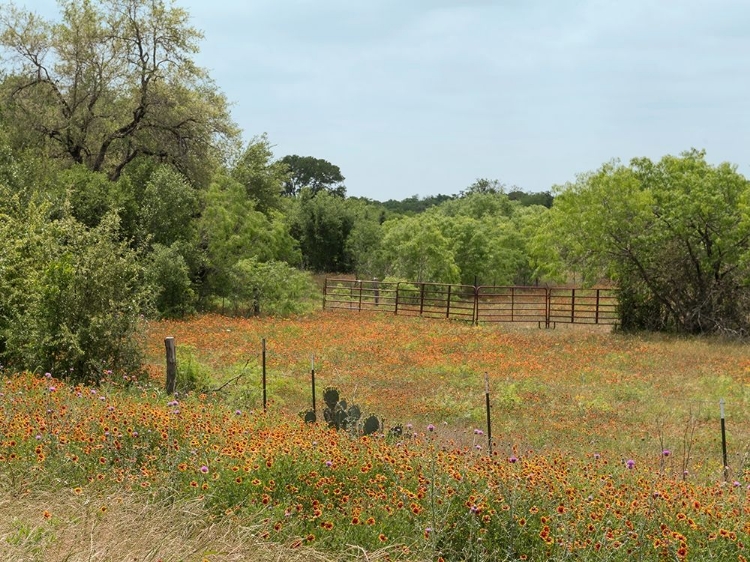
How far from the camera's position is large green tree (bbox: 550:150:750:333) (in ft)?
82.0

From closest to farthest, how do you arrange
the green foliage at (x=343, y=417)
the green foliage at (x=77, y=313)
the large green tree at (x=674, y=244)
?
the green foliage at (x=343, y=417) → the green foliage at (x=77, y=313) → the large green tree at (x=674, y=244)

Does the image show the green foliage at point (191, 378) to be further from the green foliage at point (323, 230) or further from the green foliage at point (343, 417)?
the green foliage at point (323, 230)

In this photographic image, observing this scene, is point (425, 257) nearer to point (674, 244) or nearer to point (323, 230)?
point (323, 230)

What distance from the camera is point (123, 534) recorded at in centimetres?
436

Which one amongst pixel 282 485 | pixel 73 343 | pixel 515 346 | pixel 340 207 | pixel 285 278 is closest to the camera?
pixel 282 485

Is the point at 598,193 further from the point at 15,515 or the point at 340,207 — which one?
the point at 340,207

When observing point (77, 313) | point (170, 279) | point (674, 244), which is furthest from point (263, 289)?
point (77, 313)

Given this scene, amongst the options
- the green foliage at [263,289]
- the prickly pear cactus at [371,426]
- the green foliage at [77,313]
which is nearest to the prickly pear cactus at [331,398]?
the prickly pear cactus at [371,426]

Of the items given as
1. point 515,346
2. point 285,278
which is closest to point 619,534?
point 515,346

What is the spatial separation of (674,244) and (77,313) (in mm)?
20050

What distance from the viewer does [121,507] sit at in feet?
15.8

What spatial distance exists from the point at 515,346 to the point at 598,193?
23.3ft

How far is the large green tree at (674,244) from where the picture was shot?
25.0 meters

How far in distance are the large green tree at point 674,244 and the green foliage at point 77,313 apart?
17722 millimetres
